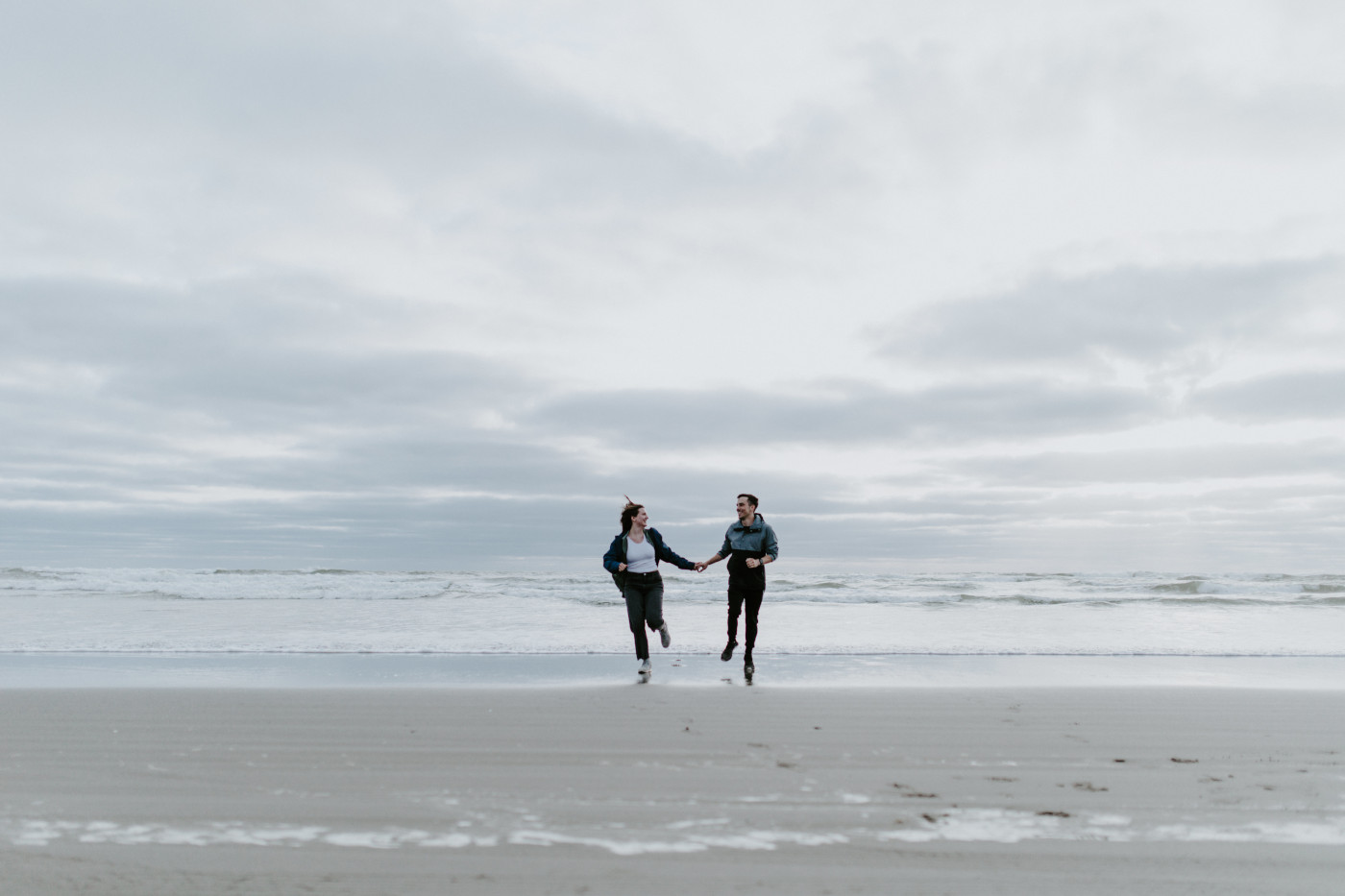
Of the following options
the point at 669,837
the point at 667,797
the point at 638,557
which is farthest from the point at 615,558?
the point at 669,837

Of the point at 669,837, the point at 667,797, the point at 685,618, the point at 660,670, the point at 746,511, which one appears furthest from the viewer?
the point at 685,618

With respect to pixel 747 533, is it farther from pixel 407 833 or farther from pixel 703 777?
pixel 407 833

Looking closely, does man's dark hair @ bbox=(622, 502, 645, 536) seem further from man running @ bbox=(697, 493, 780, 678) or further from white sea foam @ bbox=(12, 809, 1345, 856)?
white sea foam @ bbox=(12, 809, 1345, 856)

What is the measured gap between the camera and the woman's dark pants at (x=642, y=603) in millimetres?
9633

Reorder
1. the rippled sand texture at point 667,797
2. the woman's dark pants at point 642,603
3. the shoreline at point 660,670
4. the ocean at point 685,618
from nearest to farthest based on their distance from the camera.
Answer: the rippled sand texture at point 667,797 < the shoreline at point 660,670 < the woman's dark pants at point 642,603 < the ocean at point 685,618

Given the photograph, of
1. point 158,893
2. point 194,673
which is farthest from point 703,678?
point 158,893

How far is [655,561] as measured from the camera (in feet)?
32.2

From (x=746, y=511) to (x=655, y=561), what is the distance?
1243 millimetres

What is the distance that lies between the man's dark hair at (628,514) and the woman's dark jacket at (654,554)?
0.11 meters

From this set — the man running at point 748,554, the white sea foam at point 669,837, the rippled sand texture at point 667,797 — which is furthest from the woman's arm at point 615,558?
the white sea foam at point 669,837

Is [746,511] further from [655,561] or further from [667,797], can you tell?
[667,797]

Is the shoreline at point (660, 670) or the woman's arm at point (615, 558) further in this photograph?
the woman's arm at point (615, 558)

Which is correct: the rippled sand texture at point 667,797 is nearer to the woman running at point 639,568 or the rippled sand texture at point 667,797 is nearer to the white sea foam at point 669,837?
the white sea foam at point 669,837

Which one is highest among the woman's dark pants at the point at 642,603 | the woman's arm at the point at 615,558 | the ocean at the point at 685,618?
the woman's arm at the point at 615,558
